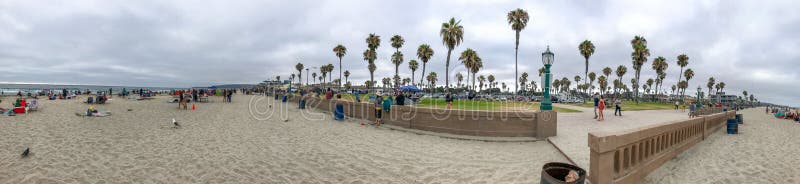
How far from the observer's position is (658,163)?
20.9ft

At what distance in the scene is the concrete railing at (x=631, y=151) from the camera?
438cm

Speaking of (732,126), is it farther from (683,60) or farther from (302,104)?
(683,60)

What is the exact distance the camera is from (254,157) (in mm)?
7777

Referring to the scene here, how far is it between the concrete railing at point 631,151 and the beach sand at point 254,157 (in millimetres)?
1569

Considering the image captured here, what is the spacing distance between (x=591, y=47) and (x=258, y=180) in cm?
6125

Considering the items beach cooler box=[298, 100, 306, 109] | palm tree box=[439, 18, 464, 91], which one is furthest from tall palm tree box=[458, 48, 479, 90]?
beach cooler box=[298, 100, 306, 109]

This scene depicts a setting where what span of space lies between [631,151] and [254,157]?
796 cm

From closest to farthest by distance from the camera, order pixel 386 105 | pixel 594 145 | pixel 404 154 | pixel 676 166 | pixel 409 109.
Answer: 1. pixel 594 145
2. pixel 676 166
3. pixel 404 154
4. pixel 409 109
5. pixel 386 105

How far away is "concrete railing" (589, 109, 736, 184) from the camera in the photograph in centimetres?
438

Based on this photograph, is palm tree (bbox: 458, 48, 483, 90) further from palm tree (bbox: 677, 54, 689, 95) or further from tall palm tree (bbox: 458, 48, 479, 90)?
palm tree (bbox: 677, 54, 689, 95)

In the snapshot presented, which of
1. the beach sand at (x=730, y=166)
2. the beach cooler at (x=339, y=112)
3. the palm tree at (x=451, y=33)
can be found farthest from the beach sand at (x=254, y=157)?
the palm tree at (x=451, y=33)

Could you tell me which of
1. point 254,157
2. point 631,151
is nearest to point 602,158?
point 631,151

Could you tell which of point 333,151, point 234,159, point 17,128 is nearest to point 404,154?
point 333,151

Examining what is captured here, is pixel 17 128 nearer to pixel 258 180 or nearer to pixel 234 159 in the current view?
pixel 234 159
